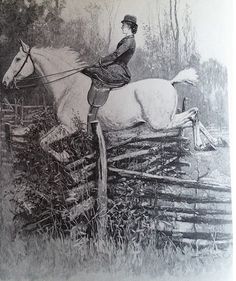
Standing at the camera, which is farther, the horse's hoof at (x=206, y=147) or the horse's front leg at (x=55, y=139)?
the horse's hoof at (x=206, y=147)

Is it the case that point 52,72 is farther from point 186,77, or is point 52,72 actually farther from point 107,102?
point 186,77

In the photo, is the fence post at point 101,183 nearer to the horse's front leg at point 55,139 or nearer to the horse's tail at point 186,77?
the horse's front leg at point 55,139

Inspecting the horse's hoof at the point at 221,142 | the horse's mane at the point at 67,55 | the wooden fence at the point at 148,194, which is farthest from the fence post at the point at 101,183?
the horse's hoof at the point at 221,142

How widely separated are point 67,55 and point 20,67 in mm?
199

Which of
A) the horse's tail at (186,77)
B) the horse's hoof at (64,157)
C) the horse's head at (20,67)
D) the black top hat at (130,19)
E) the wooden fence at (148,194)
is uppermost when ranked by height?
the black top hat at (130,19)

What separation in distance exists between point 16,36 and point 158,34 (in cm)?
59

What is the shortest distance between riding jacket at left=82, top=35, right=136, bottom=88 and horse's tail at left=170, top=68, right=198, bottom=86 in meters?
0.20

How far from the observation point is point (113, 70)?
2.06 meters

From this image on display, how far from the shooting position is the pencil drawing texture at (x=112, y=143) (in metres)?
1.96

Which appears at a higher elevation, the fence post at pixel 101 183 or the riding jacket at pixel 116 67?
the riding jacket at pixel 116 67

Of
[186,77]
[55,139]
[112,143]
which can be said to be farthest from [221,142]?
[55,139]

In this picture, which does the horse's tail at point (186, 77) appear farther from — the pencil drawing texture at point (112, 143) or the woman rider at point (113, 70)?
the woman rider at point (113, 70)

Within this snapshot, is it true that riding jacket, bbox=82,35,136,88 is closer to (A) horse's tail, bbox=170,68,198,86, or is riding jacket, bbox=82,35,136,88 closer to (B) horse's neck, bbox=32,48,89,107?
(B) horse's neck, bbox=32,48,89,107

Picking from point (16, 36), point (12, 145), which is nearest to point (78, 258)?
point (12, 145)
